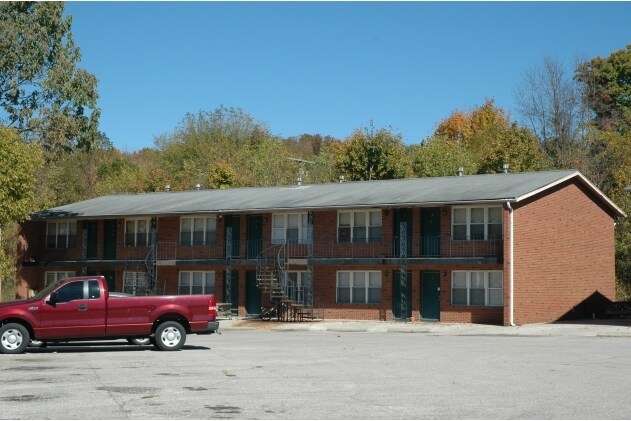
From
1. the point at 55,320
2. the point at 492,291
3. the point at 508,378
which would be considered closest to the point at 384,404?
the point at 508,378

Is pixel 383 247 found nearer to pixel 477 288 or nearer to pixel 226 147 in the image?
pixel 477 288

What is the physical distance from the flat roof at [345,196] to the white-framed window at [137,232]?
724 mm

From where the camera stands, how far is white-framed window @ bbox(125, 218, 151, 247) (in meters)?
50.9

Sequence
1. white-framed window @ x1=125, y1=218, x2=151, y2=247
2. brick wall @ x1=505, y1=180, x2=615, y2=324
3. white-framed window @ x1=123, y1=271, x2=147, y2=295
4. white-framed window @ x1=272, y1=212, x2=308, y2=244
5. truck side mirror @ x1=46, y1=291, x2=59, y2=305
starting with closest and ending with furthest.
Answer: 1. truck side mirror @ x1=46, y1=291, x2=59, y2=305
2. brick wall @ x1=505, y1=180, x2=615, y2=324
3. white-framed window @ x1=272, y1=212, x2=308, y2=244
4. white-framed window @ x1=123, y1=271, x2=147, y2=295
5. white-framed window @ x1=125, y1=218, x2=151, y2=247

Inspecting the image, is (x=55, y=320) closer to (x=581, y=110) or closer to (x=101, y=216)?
(x=101, y=216)

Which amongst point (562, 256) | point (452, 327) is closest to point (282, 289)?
point (452, 327)

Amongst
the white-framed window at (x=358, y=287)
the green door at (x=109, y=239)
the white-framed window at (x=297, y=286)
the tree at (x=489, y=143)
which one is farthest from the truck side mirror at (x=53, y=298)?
the tree at (x=489, y=143)

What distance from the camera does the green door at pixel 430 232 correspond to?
42.2 m

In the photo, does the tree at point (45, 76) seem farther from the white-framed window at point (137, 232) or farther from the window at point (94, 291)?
the window at point (94, 291)

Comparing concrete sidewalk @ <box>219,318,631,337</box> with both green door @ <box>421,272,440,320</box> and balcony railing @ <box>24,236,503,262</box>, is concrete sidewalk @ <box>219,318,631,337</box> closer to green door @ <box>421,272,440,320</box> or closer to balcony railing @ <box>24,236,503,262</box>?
green door @ <box>421,272,440,320</box>

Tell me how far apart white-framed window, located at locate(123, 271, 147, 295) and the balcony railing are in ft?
2.70

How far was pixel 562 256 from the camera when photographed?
1687 inches

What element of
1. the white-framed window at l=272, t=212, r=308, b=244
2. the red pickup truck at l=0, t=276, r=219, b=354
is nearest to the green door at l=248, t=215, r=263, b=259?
the white-framed window at l=272, t=212, r=308, b=244

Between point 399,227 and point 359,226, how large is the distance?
2017 mm
